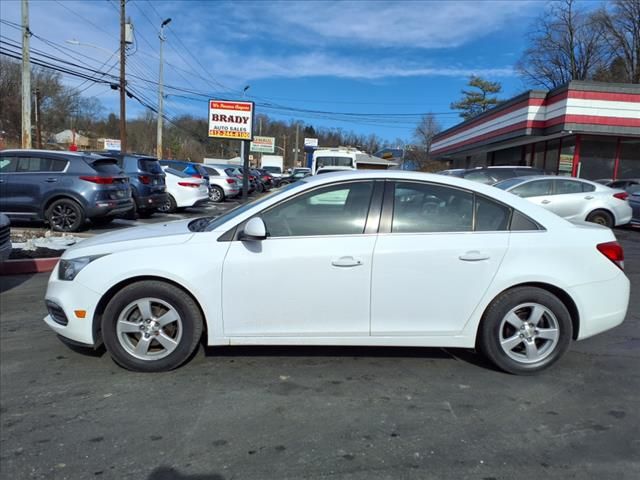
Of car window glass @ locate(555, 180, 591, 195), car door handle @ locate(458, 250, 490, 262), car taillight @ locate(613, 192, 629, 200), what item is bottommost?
car door handle @ locate(458, 250, 490, 262)

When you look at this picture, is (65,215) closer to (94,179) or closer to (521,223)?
(94,179)

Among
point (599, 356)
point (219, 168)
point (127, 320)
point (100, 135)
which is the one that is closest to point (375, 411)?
point (127, 320)

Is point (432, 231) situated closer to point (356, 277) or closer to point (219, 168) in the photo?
point (356, 277)

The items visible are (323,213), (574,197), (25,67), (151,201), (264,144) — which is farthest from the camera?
(264,144)

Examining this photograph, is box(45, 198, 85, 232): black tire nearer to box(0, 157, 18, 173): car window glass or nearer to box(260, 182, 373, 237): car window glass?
box(0, 157, 18, 173): car window glass

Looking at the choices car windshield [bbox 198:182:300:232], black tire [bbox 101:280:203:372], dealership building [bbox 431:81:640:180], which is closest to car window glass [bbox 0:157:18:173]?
car windshield [bbox 198:182:300:232]

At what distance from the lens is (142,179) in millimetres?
12297

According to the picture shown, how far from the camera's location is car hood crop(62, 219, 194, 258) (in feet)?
11.8

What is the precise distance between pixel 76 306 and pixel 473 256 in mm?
2991

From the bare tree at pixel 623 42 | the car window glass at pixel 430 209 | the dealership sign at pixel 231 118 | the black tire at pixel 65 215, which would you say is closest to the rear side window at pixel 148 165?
the black tire at pixel 65 215

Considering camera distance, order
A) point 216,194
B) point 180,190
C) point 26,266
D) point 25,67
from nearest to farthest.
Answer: point 26,266
point 180,190
point 25,67
point 216,194

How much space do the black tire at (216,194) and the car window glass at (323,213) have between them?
17.3 m

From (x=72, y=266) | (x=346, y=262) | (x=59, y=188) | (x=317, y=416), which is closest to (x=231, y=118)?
(x=59, y=188)

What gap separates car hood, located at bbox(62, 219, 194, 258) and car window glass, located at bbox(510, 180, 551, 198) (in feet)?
31.9
